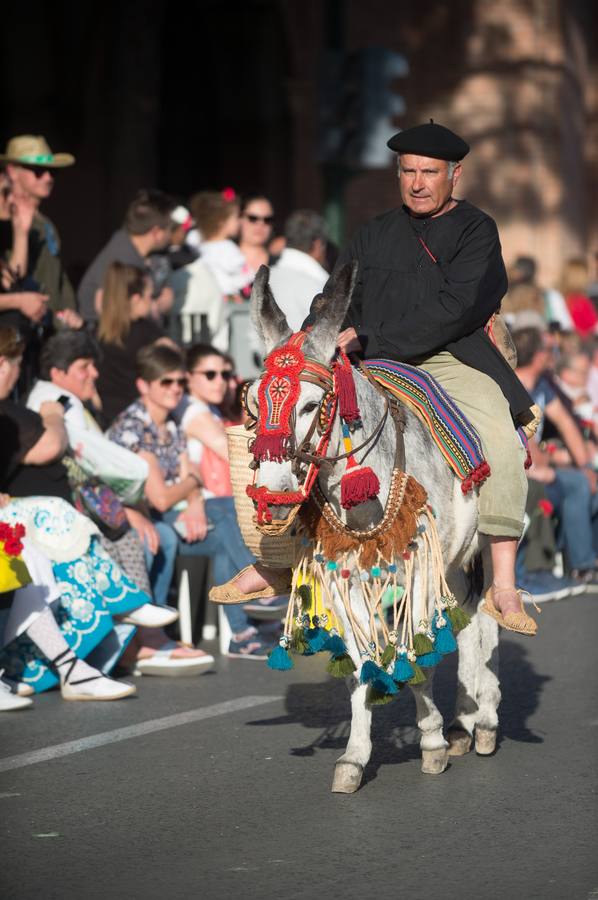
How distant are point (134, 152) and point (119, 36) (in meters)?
1.48

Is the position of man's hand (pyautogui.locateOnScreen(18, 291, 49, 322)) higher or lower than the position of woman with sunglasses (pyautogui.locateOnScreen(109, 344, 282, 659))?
higher

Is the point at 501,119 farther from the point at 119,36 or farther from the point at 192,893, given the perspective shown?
the point at 192,893

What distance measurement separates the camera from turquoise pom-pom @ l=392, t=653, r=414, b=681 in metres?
7.36

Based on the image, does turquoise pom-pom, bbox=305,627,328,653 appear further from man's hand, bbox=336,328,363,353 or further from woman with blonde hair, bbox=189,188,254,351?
woman with blonde hair, bbox=189,188,254,351

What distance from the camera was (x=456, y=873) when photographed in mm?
6309

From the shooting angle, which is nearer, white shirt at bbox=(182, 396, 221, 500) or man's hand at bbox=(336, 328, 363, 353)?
man's hand at bbox=(336, 328, 363, 353)

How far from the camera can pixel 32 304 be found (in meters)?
11.6

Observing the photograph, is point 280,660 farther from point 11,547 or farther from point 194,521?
point 194,521

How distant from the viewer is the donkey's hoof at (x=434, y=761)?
782 cm

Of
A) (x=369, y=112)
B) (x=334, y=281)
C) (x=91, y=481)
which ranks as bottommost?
(x=91, y=481)

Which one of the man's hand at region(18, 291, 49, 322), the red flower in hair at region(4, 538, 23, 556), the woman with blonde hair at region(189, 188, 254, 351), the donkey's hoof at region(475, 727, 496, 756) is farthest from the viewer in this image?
the woman with blonde hair at region(189, 188, 254, 351)

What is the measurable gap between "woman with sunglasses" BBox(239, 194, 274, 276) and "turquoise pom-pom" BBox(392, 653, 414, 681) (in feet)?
24.8

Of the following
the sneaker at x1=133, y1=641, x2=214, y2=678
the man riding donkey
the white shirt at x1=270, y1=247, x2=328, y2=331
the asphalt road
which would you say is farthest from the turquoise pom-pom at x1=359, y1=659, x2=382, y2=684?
the white shirt at x1=270, y1=247, x2=328, y2=331

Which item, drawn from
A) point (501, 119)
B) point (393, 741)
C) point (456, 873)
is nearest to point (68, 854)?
point (456, 873)
